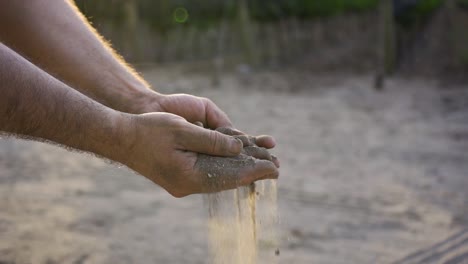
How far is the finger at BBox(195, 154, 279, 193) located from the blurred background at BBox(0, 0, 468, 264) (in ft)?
4.03

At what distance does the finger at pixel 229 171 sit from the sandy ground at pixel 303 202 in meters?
1.23

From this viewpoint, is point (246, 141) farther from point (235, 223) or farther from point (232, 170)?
point (235, 223)

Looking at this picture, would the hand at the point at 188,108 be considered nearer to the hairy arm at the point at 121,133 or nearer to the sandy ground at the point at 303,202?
the hairy arm at the point at 121,133

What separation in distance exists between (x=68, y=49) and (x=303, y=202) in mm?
2330

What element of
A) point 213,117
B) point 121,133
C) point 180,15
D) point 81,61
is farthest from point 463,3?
point 121,133

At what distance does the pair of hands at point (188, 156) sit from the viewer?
5.78ft

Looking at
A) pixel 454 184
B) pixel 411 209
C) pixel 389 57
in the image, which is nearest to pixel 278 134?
pixel 454 184

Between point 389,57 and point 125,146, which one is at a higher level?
point 125,146

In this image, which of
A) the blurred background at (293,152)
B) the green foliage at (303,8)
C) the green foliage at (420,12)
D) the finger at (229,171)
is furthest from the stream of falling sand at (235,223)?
the green foliage at (303,8)

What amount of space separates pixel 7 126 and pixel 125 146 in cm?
35

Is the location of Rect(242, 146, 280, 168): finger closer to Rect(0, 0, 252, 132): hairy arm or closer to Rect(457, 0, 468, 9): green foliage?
Rect(0, 0, 252, 132): hairy arm

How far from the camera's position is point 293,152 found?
5711 millimetres

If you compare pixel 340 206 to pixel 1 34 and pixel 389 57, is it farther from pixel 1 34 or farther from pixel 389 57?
pixel 389 57

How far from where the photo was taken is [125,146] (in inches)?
68.6
